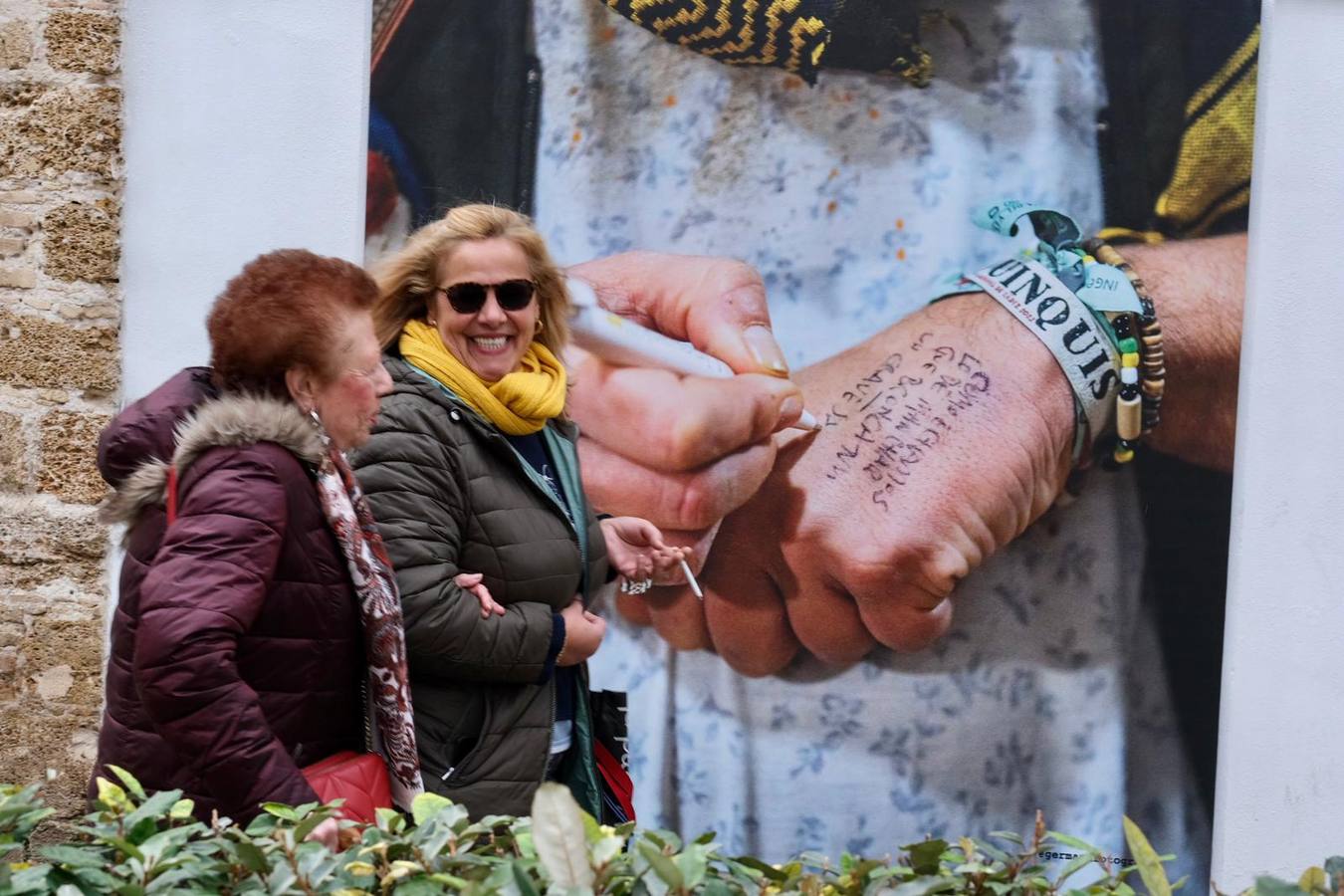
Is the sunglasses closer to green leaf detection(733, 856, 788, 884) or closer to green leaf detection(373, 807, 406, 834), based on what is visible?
green leaf detection(373, 807, 406, 834)

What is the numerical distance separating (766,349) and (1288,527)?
1.60 m

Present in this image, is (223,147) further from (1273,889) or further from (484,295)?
(1273,889)

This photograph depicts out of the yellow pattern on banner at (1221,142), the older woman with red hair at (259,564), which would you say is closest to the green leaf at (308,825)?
the older woman with red hair at (259,564)

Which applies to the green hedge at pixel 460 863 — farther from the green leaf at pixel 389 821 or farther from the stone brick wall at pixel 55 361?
the stone brick wall at pixel 55 361

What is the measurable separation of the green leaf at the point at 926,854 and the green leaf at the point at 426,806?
542 mm

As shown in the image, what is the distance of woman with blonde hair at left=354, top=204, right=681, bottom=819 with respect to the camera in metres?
2.60

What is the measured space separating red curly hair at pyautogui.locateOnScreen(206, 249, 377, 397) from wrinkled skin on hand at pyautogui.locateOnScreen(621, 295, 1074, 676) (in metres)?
2.18

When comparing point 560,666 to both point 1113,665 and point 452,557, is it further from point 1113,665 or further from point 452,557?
point 1113,665

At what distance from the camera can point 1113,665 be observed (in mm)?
4320

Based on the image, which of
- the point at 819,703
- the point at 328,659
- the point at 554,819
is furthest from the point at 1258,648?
the point at 554,819

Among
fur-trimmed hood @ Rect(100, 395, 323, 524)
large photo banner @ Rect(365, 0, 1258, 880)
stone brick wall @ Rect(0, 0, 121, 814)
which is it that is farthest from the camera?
large photo banner @ Rect(365, 0, 1258, 880)

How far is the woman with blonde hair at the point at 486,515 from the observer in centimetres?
260

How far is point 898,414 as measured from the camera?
4.34m

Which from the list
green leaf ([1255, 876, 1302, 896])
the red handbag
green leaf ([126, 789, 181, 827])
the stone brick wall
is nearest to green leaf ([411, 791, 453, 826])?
green leaf ([126, 789, 181, 827])
